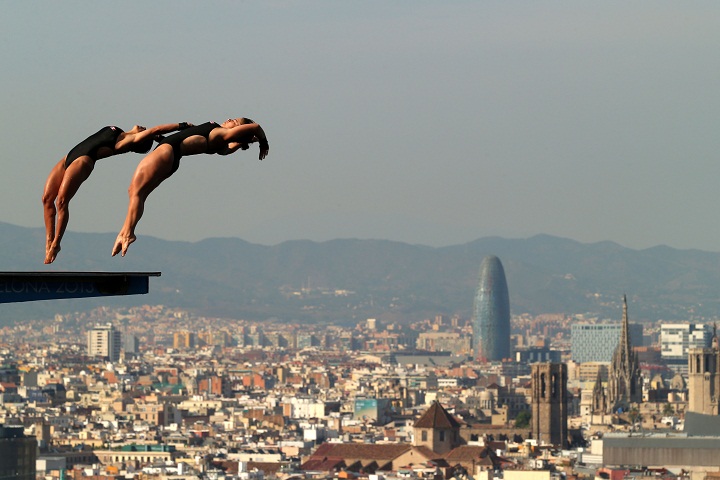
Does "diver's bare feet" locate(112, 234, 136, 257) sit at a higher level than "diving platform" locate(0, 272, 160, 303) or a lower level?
higher

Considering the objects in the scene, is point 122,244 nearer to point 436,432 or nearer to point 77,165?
point 77,165

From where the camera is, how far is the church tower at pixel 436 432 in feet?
332

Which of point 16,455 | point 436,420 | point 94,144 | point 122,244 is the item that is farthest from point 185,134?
point 436,420

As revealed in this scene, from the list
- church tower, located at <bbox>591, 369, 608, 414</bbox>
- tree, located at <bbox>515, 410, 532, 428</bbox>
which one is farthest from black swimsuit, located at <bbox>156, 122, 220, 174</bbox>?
church tower, located at <bbox>591, 369, 608, 414</bbox>

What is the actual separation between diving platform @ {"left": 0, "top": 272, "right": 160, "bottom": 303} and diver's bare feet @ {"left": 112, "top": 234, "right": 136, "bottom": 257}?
0.23 m

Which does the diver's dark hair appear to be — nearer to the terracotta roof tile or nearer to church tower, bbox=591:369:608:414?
the terracotta roof tile

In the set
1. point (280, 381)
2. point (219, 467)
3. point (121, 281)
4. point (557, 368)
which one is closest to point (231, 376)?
point (280, 381)

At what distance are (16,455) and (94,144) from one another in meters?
Result: 61.8

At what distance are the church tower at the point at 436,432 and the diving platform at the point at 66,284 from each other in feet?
309

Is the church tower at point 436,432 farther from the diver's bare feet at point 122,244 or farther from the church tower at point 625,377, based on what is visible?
the diver's bare feet at point 122,244

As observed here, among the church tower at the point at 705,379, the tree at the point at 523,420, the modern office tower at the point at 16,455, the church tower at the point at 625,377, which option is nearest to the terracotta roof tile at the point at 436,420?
the church tower at the point at 705,379

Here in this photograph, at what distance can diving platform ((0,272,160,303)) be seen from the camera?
651 centimetres

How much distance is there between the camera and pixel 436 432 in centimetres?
10150

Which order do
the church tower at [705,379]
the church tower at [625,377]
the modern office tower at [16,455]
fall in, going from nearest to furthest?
1. the modern office tower at [16,455]
2. the church tower at [705,379]
3. the church tower at [625,377]
